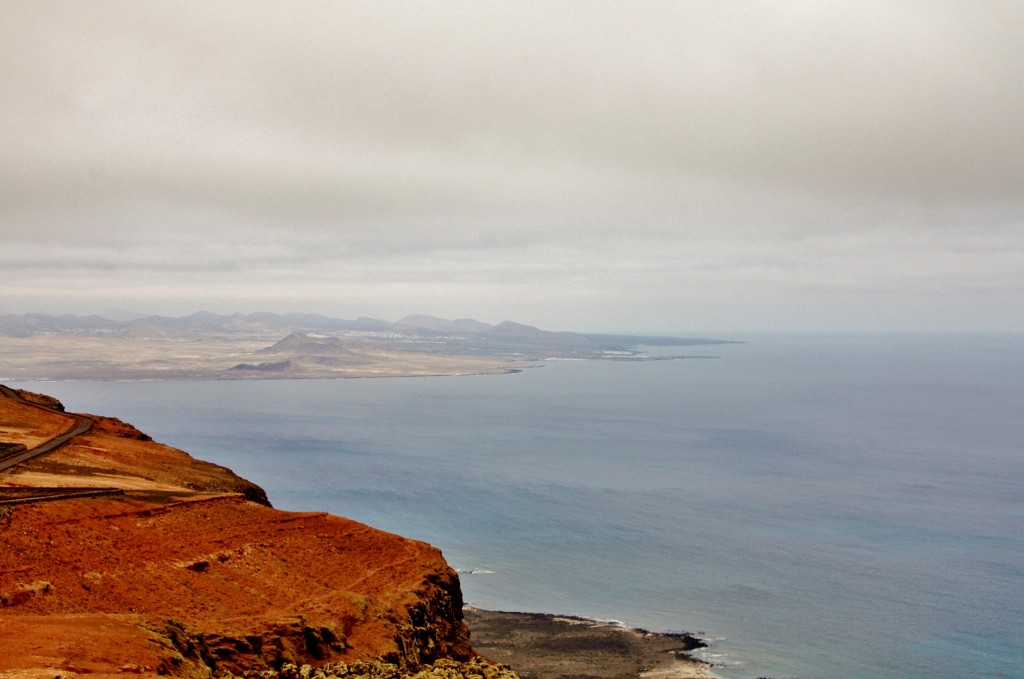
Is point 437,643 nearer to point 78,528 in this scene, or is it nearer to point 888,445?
point 78,528

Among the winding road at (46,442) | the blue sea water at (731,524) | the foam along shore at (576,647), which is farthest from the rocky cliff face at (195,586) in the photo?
the blue sea water at (731,524)

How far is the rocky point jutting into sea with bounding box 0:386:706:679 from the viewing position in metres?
23.5

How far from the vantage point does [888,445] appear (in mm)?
168750

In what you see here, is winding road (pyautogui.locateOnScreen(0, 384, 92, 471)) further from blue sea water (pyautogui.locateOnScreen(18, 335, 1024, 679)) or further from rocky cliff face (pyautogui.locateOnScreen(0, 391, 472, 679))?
blue sea water (pyautogui.locateOnScreen(18, 335, 1024, 679))

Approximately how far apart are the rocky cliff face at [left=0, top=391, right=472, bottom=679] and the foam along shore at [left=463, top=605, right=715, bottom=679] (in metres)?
21.9

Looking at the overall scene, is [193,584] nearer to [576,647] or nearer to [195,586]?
[195,586]

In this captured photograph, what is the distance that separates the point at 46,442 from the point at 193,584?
91.7 feet

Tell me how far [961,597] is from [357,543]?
61184 millimetres

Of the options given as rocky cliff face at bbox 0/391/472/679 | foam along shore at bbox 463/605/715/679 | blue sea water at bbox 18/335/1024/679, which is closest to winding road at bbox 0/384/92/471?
rocky cliff face at bbox 0/391/472/679

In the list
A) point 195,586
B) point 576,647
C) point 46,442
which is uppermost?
point 46,442

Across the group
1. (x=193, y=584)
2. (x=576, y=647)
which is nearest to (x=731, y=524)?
(x=576, y=647)

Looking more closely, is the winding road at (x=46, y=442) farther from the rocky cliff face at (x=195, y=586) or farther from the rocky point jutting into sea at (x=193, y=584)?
the rocky cliff face at (x=195, y=586)

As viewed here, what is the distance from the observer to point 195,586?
31.8m

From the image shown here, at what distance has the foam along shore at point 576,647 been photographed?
59031 millimetres
